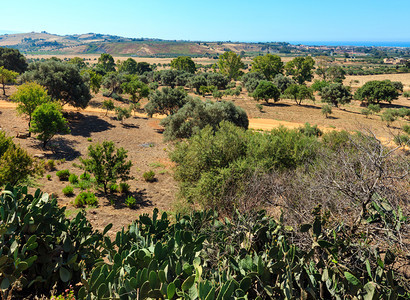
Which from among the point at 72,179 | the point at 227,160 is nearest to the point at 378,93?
the point at 227,160

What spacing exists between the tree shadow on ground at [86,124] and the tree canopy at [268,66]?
5736cm

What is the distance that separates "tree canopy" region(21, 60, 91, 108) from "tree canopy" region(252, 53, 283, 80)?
57616 mm

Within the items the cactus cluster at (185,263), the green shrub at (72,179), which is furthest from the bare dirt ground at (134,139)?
the cactus cluster at (185,263)

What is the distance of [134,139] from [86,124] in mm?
7423

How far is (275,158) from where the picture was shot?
1326 cm

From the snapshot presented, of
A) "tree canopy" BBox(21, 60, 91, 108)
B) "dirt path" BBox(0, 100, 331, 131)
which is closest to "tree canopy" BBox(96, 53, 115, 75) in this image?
"dirt path" BBox(0, 100, 331, 131)

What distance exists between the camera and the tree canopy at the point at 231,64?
7946 centimetres

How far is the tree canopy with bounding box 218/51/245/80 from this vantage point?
79.5 meters

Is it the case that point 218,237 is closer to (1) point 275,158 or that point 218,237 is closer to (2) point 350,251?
(2) point 350,251

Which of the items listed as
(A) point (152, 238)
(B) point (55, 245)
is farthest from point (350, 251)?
(B) point (55, 245)

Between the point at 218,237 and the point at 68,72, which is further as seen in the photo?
the point at 68,72

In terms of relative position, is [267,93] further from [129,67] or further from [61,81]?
[129,67]

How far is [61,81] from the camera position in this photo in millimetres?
28984

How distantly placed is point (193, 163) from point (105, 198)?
5556 millimetres
